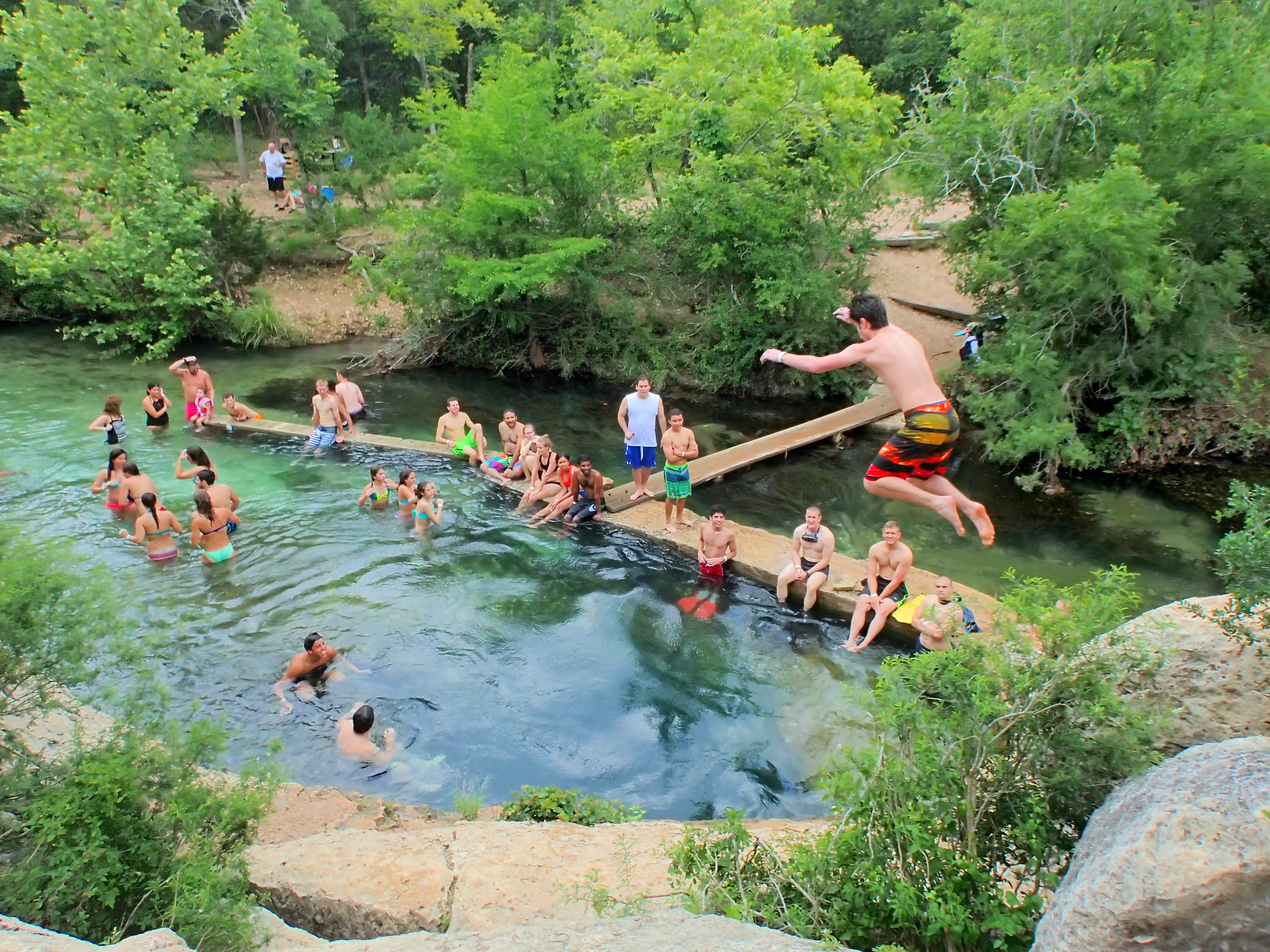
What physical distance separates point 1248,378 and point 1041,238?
5212 mm

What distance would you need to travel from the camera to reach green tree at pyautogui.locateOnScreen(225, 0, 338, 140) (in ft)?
74.6

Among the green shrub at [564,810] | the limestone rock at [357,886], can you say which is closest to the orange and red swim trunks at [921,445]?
the green shrub at [564,810]

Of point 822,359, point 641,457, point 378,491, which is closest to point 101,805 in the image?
point 822,359

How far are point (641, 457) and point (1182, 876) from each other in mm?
9044

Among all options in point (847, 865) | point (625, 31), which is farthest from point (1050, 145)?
point (847, 865)

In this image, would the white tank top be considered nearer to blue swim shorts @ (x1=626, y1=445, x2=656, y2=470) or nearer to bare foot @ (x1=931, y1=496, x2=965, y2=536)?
blue swim shorts @ (x1=626, y1=445, x2=656, y2=470)

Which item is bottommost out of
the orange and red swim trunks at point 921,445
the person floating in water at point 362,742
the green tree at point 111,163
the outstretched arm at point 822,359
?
the person floating in water at point 362,742

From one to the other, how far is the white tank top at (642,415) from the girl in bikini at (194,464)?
18.0 feet

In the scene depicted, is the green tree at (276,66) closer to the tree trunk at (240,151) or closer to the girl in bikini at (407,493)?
the tree trunk at (240,151)

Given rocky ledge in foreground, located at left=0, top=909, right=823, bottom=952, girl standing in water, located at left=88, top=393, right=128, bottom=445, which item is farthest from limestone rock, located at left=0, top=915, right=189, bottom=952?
girl standing in water, located at left=88, top=393, right=128, bottom=445

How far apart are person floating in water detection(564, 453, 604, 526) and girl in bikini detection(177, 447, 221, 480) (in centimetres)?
474

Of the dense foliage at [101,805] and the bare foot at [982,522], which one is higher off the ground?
the bare foot at [982,522]

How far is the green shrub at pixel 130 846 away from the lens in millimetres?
4520

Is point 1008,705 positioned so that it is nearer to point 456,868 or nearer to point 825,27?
point 456,868
